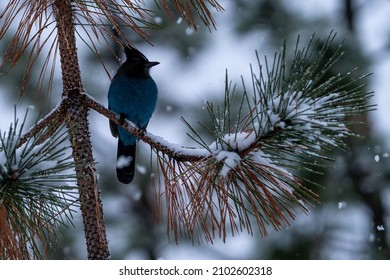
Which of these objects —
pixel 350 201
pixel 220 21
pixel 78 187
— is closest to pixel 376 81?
pixel 350 201

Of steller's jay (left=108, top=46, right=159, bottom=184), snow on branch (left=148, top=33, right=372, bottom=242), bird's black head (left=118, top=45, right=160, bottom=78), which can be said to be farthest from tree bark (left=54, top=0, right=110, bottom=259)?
bird's black head (left=118, top=45, right=160, bottom=78)

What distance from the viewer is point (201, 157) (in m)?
1.84

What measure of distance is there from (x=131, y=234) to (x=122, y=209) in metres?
0.38

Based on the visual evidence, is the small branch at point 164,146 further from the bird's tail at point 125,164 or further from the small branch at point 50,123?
the bird's tail at point 125,164

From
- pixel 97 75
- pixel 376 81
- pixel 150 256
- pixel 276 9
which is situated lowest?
pixel 150 256

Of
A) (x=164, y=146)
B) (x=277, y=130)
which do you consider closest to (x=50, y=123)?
(x=164, y=146)

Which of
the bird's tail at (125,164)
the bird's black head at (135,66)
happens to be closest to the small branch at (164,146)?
the bird's tail at (125,164)

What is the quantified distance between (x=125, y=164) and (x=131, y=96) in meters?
0.49

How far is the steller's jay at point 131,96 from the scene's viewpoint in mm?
3312

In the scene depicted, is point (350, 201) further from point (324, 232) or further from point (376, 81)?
point (376, 81)

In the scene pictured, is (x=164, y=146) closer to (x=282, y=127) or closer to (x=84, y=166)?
(x=84, y=166)

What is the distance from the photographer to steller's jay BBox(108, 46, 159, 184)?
3.31 metres

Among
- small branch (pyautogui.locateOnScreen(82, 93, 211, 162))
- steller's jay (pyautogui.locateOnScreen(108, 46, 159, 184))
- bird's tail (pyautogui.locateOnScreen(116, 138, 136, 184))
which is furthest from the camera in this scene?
steller's jay (pyautogui.locateOnScreen(108, 46, 159, 184))

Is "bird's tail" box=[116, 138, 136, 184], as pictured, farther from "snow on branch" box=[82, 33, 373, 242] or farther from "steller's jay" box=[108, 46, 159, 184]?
"snow on branch" box=[82, 33, 373, 242]
